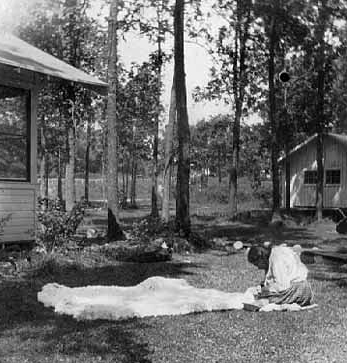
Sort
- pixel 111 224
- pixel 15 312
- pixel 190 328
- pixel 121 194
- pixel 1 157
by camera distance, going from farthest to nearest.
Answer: pixel 121 194, pixel 111 224, pixel 1 157, pixel 15 312, pixel 190 328

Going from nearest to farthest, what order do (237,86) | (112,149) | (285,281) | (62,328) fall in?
(62,328)
(285,281)
(112,149)
(237,86)

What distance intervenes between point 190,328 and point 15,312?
2.04 meters

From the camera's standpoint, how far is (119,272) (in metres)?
10.2

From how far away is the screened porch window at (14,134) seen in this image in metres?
11.5

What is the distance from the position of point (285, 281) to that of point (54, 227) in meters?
5.39

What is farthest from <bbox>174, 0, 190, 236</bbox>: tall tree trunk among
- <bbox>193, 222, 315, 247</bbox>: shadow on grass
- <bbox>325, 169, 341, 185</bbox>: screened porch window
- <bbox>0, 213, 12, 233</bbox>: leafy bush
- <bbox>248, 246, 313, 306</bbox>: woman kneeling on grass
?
<bbox>325, 169, 341, 185</bbox>: screened porch window

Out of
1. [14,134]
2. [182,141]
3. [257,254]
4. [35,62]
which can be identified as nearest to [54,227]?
[14,134]

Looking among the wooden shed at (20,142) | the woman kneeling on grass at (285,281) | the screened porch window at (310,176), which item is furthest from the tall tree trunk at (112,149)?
the screened porch window at (310,176)

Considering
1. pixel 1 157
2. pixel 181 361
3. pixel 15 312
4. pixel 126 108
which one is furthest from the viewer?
pixel 126 108

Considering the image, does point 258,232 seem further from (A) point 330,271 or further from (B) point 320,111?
(B) point 320,111

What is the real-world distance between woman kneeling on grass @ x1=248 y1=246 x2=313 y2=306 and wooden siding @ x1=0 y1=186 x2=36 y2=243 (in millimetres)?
5274

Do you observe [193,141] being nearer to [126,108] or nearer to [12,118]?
[126,108]

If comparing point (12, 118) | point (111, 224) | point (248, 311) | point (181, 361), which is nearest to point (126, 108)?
point (111, 224)

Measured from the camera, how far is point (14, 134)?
11.6 metres
